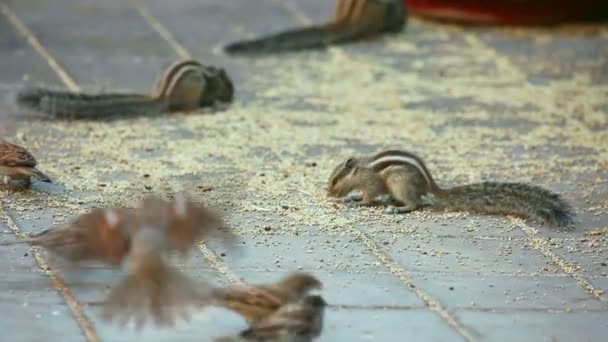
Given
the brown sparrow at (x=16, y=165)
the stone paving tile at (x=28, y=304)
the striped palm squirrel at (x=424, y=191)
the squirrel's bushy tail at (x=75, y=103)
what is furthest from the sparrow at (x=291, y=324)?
the squirrel's bushy tail at (x=75, y=103)

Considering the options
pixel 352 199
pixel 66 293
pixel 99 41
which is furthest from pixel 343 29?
pixel 66 293

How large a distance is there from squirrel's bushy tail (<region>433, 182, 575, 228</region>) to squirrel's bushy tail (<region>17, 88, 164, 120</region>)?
2419 mm

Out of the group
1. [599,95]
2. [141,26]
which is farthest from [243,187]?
[141,26]

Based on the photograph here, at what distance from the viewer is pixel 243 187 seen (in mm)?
8062

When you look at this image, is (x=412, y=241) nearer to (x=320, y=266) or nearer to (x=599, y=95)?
(x=320, y=266)

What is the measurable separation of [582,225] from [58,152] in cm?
282

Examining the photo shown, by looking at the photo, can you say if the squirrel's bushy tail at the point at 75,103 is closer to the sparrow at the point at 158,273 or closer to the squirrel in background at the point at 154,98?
the squirrel in background at the point at 154,98

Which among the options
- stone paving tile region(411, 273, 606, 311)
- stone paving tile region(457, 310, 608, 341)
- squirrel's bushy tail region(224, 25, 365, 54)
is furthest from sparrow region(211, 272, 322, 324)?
squirrel's bushy tail region(224, 25, 365, 54)

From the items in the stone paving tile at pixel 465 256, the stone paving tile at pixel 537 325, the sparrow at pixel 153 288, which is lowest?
the stone paving tile at pixel 465 256

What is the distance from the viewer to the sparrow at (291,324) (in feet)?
17.9

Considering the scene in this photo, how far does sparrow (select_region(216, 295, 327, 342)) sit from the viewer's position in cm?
545

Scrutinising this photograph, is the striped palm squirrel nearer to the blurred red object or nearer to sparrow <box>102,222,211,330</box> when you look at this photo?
sparrow <box>102,222,211,330</box>

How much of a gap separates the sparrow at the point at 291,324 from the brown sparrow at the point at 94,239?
0.56 meters

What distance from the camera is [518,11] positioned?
12586 millimetres
